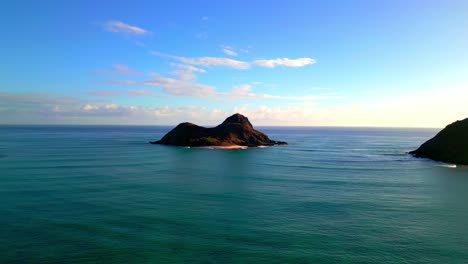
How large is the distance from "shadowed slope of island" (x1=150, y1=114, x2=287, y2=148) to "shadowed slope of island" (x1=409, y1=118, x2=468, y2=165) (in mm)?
70028

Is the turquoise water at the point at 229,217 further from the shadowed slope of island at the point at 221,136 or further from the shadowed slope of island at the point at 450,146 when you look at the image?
the shadowed slope of island at the point at 221,136

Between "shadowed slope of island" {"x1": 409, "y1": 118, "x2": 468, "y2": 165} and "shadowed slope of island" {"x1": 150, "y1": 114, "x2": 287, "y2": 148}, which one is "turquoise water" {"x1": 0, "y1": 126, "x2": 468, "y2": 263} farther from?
"shadowed slope of island" {"x1": 150, "y1": 114, "x2": 287, "y2": 148}

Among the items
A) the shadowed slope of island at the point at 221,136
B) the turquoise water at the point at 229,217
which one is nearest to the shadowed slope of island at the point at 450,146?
the turquoise water at the point at 229,217

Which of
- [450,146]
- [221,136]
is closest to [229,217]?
[450,146]

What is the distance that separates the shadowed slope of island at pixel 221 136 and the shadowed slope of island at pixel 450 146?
230ft

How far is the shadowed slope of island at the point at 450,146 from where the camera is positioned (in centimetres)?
9413

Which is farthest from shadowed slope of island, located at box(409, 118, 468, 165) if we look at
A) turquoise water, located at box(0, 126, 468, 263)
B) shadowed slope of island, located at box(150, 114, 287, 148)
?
shadowed slope of island, located at box(150, 114, 287, 148)

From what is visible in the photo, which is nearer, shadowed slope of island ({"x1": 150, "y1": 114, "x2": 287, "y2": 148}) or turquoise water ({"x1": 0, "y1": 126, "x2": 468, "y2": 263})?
turquoise water ({"x1": 0, "y1": 126, "x2": 468, "y2": 263})

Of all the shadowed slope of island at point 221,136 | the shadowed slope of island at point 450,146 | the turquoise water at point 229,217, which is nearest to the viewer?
the turquoise water at point 229,217

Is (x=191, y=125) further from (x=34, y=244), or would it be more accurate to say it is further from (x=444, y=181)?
(x=34, y=244)

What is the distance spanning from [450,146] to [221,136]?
87457 mm

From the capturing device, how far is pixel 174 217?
37.0 metres

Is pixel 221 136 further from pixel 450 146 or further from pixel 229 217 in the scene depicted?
pixel 229 217

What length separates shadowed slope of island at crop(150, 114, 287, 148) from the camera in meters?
146
